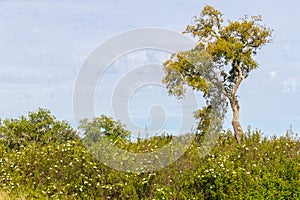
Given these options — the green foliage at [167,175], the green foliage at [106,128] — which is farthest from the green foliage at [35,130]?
the green foliage at [167,175]

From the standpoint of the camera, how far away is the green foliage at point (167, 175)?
8164mm

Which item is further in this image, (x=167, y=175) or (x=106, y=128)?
(x=106, y=128)

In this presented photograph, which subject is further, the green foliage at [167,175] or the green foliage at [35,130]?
the green foliage at [35,130]

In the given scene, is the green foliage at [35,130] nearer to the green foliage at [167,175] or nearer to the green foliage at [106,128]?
the green foliage at [106,128]

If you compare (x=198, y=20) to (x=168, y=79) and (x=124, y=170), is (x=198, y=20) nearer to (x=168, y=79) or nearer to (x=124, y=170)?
(x=168, y=79)

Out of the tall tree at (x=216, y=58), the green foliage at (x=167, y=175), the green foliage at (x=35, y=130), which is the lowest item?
the green foliage at (x=167, y=175)

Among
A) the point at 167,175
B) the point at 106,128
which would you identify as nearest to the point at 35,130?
the point at 106,128

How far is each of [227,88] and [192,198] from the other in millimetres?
9928

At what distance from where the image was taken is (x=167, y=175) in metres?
8.80

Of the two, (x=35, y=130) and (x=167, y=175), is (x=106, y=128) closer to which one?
(x=35, y=130)

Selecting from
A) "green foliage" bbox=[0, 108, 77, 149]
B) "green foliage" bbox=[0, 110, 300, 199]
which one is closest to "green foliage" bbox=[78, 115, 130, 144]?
"green foliage" bbox=[0, 108, 77, 149]

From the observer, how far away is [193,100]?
15367 millimetres

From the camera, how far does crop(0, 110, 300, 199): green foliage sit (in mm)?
8164

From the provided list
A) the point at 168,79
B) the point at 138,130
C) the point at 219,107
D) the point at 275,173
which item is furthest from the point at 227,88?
the point at 275,173
